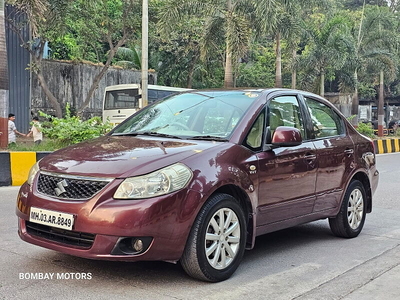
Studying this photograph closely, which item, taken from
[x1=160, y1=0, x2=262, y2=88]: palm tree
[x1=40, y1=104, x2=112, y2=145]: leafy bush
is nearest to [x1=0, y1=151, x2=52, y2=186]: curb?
[x1=40, y1=104, x2=112, y2=145]: leafy bush

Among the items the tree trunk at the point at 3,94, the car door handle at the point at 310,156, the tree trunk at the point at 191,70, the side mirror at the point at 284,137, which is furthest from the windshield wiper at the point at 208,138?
the tree trunk at the point at 191,70

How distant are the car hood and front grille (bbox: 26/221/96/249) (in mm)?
429

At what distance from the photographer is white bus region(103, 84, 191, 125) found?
20.8 metres

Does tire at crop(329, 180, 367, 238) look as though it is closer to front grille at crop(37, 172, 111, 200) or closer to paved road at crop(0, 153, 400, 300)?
paved road at crop(0, 153, 400, 300)

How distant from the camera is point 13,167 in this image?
9.56m

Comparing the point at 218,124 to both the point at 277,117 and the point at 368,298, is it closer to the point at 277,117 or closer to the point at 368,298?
the point at 277,117

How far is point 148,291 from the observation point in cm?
382

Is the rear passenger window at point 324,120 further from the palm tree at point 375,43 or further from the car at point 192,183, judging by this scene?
the palm tree at point 375,43

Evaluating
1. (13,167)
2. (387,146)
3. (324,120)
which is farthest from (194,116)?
(387,146)

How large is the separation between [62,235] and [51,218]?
15 centimetres

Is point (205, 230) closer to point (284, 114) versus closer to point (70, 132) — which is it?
point (284, 114)

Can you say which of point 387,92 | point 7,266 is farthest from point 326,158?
Answer: point 387,92

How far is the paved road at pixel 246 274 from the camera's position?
383 cm

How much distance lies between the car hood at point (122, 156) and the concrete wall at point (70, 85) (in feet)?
56.1
